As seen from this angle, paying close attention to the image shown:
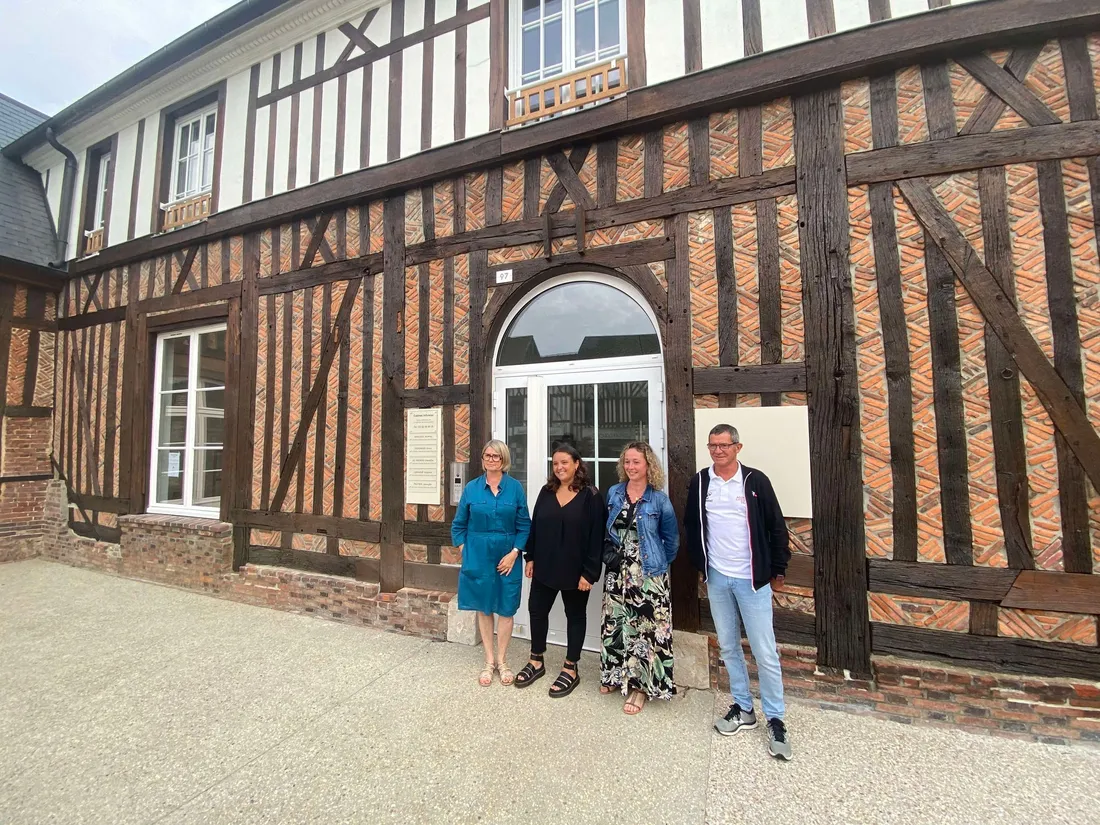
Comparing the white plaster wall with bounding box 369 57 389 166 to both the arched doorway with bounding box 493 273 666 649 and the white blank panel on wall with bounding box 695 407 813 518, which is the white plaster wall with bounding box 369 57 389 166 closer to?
the arched doorway with bounding box 493 273 666 649

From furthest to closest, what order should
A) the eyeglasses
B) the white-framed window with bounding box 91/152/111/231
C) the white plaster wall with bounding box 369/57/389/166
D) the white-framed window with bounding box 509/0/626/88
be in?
the white-framed window with bounding box 91/152/111/231, the white plaster wall with bounding box 369/57/389/166, the white-framed window with bounding box 509/0/626/88, the eyeglasses

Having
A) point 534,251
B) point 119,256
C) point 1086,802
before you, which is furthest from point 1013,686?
point 119,256

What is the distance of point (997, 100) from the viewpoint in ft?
8.49

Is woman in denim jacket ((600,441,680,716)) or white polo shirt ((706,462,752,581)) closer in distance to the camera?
white polo shirt ((706,462,752,581))

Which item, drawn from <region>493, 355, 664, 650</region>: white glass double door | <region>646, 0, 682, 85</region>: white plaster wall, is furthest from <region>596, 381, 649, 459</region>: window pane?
<region>646, 0, 682, 85</region>: white plaster wall

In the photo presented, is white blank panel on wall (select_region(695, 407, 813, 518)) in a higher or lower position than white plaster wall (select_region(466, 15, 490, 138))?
lower

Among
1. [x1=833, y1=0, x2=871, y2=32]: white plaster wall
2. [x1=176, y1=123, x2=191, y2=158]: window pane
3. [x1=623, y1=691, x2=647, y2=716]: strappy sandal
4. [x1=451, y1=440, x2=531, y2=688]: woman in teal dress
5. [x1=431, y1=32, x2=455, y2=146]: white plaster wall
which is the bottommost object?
[x1=623, y1=691, x2=647, y2=716]: strappy sandal

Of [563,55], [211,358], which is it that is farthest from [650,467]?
[211,358]

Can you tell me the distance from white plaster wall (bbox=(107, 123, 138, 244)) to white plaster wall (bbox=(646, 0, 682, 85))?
257 inches

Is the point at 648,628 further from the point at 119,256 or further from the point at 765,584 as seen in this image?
the point at 119,256

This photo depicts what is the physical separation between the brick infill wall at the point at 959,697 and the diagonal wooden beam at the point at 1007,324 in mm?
1070

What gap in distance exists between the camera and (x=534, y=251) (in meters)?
3.56

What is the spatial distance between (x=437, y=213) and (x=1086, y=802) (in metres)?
4.94

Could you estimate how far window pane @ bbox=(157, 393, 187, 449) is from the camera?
5.47 m
